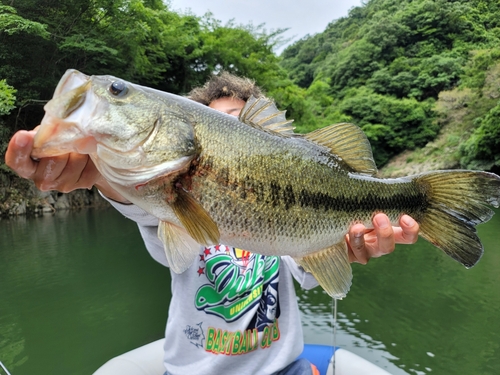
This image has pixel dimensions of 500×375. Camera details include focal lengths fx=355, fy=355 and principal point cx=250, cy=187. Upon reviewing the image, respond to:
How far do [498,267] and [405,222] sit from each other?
10.1 meters

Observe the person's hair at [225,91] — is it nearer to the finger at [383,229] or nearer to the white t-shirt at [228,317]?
the white t-shirt at [228,317]

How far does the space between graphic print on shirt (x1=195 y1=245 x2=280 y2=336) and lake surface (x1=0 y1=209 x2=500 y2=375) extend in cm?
362

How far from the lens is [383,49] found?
148 feet

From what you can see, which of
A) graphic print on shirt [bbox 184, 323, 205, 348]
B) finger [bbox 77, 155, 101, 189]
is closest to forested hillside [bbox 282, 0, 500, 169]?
graphic print on shirt [bbox 184, 323, 205, 348]

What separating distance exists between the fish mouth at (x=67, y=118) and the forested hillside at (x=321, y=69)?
16.3 m

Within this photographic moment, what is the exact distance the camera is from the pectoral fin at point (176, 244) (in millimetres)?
1501

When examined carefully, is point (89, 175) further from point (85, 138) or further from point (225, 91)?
point (225, 91)

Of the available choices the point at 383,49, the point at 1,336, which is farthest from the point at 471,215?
the point at 383,49

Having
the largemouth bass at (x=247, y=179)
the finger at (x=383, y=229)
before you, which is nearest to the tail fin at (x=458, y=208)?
the largemouth bass at (x=247, y=179)

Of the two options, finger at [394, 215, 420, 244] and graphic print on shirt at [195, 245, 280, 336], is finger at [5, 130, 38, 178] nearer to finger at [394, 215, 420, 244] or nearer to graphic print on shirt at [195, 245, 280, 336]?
graphic print on shirt at [195, 245, 280, 336]

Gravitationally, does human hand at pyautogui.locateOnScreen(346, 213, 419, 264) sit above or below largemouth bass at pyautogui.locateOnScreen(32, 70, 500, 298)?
Answer: below

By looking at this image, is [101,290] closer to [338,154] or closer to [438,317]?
[438,317]

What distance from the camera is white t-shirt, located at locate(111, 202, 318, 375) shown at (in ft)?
7.84

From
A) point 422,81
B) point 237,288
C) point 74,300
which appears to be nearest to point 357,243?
point 237,288
